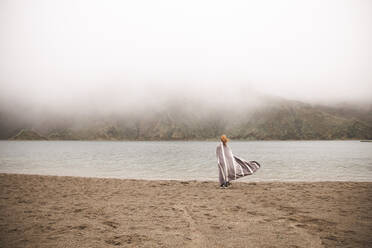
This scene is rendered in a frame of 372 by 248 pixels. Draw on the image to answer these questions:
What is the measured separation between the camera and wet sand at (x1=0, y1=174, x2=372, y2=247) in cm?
565

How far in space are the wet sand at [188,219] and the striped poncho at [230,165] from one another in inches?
41.8

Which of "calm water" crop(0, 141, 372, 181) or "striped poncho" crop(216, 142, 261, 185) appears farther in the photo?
"calm water" crop(0, 141, 372, 181)

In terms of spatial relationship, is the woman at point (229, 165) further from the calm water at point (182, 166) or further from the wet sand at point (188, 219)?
the calm water at point (182, 166)

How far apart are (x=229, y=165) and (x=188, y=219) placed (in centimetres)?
560

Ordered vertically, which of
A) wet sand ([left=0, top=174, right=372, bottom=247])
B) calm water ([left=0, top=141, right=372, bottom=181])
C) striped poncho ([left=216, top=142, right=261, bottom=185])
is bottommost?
calm water ([left=0, top=141, right=372, bottom=181])

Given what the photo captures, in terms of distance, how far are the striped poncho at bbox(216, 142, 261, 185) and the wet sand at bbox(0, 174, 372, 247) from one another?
1.06 meters

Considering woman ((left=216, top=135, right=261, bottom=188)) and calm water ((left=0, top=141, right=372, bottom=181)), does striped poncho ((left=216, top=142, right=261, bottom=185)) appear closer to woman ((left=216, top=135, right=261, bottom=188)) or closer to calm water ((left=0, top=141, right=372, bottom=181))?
woman ((left=216, top=135, right=261, bottom=188))

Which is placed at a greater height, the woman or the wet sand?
the woman

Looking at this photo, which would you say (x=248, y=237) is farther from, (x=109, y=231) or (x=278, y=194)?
(x=278, y=194)

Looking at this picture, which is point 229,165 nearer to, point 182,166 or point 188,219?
point 188,219

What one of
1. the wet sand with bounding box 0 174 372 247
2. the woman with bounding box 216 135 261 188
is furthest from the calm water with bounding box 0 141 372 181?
the wet sand with bounding box 0 174 372 247

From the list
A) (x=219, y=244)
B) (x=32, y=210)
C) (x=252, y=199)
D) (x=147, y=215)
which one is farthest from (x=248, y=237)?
(x=32, y=210)

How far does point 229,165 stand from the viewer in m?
12.5

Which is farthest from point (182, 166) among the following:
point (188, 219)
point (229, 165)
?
point (188, 219)
